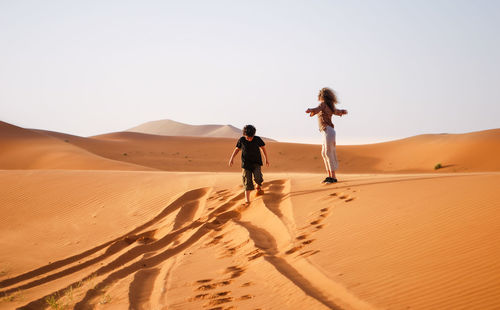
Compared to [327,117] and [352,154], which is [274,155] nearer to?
[352,154]

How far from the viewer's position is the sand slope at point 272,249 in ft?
14.5

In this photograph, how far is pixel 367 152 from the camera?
132 feet

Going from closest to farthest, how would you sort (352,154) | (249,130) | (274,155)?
(249,130) → (274,155) → (352,154)

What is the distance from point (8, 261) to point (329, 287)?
19.3 feet

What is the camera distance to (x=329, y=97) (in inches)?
359

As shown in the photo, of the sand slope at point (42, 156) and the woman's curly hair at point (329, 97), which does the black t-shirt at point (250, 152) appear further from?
the sand slope at point (42, 156)

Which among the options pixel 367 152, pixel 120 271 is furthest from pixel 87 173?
pixel 367 152

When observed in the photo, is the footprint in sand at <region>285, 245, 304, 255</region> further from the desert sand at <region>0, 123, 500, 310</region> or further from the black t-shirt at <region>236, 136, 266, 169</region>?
the black t-shirt at <region>236, 136, 266, 169</region>

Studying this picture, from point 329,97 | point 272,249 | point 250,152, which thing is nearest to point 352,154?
point 329,97

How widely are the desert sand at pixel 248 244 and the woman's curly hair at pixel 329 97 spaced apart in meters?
1.74

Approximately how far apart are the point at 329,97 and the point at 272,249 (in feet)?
13.4

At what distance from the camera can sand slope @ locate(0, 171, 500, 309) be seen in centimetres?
443

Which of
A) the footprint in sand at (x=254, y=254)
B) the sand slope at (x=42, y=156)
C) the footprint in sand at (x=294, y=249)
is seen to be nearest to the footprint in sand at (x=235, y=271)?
the footprint in sand at (x=254, y=254)

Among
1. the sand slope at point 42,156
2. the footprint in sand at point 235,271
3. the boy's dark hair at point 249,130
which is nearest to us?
the footprint in sand at point 235,271
